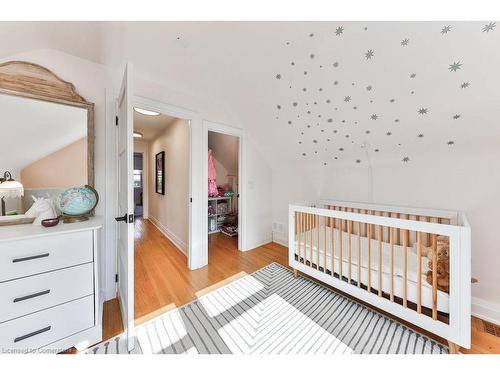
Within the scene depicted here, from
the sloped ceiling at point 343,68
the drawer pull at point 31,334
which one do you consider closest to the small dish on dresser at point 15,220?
the drawer pull at point 31,334

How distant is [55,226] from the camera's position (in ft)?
3.86

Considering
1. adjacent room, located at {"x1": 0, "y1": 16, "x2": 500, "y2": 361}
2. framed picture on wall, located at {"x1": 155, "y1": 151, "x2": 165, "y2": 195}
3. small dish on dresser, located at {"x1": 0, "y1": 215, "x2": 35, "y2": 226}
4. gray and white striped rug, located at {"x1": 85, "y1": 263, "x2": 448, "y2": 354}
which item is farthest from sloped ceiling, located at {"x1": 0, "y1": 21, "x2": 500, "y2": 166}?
framed picture on wall, located at {"x1": 155, "y1": 151, "x2": 165, "y2": 195}

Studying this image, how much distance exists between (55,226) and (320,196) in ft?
8.60

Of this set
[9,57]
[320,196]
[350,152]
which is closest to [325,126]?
[350,152]

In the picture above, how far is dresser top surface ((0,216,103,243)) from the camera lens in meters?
0.97

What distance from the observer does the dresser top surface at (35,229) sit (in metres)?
0.97

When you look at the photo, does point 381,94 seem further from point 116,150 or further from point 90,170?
point 90,170

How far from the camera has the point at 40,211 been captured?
1230 millimetres

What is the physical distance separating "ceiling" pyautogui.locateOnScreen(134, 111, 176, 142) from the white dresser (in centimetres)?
213

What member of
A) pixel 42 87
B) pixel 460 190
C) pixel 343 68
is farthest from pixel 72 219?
pixel 460 190

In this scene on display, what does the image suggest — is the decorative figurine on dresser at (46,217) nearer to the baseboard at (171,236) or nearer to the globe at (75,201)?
the globe at (75,201)

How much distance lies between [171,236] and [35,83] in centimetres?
248

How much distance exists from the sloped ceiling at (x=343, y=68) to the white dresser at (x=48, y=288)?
1179 mm

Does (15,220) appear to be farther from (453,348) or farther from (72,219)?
(453,348)
